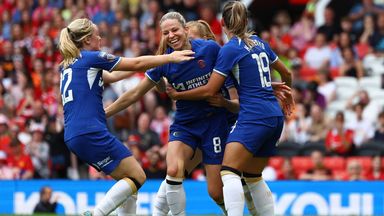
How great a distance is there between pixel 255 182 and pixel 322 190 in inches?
223

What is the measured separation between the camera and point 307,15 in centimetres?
2117

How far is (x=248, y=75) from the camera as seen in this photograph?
1020 cm

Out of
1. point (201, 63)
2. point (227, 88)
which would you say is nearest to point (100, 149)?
point (201, 63)

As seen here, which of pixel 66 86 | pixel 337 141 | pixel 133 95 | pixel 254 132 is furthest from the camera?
pixel 337 141

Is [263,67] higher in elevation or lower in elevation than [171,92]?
higher

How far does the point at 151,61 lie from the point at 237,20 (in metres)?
0.90

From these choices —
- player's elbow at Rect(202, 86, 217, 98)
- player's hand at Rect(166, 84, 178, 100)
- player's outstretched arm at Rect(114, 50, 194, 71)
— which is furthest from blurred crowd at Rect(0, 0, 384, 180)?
player's outstretched arm at Rect(114, 50, 194, 71)

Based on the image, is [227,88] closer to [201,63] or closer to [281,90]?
[201,63]

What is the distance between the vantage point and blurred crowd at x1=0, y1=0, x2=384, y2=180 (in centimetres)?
1722

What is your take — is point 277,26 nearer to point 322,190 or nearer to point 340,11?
point 340,11

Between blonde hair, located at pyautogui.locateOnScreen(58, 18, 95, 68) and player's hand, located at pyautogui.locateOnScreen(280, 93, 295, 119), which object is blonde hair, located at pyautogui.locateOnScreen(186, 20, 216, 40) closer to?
player's hand, located at pyautogui.locateOnScreen(280, 93, 295, 119)

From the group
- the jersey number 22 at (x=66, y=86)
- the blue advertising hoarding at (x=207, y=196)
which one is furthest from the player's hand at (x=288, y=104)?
the blue advertising hoarding at (x=207, y=196)

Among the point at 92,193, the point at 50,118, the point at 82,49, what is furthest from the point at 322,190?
the point at 82,49

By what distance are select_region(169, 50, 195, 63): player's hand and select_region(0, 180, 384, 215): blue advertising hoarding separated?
20.5 ft
